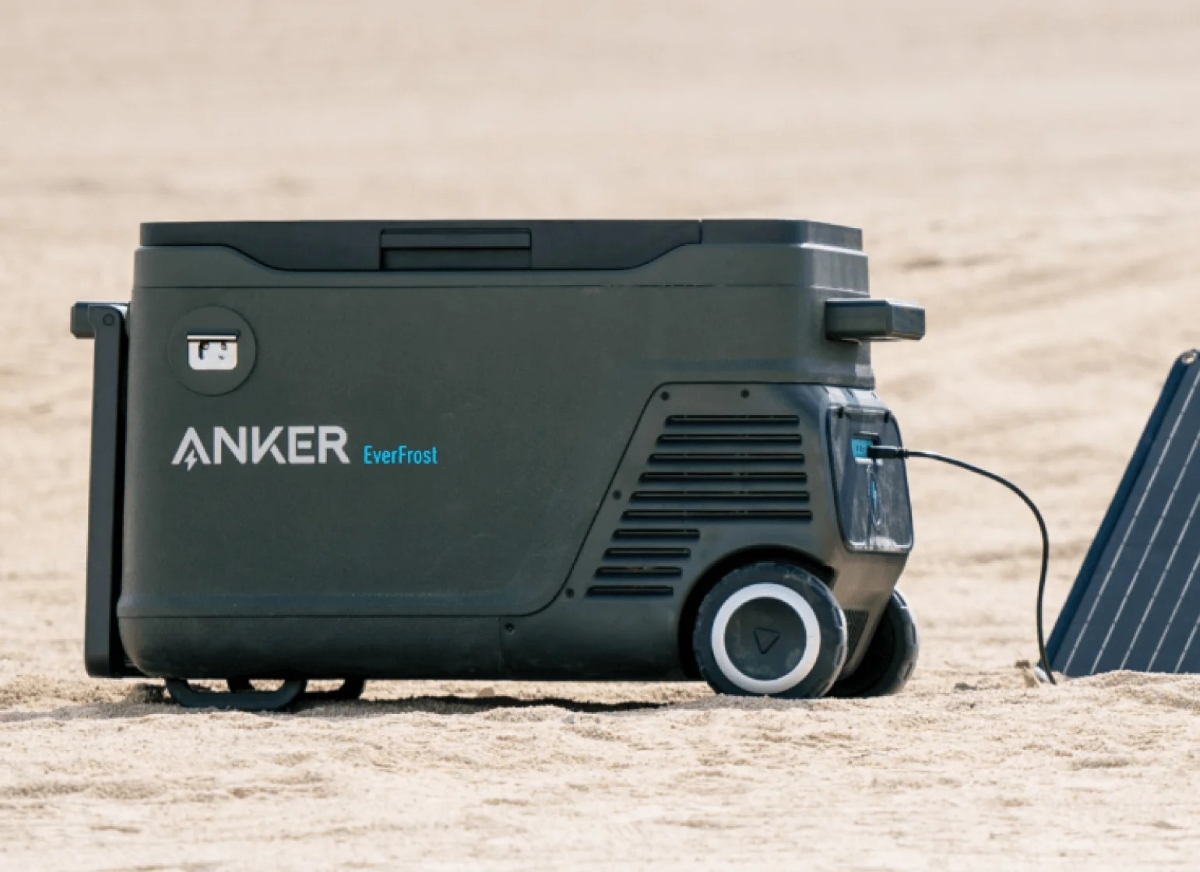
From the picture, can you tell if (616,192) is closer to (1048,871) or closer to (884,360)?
(884,360)

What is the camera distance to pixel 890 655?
6172 millimetres

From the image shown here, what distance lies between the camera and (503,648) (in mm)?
5516

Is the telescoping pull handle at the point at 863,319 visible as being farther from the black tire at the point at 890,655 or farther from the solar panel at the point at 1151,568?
the solar panel at the point at 1151,568

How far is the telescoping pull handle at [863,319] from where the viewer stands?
5.59m

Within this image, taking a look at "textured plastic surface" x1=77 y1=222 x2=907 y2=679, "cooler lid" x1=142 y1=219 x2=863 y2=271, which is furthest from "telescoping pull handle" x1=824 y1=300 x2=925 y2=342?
"cooler lid" x1=142 y1=219 x2=863 y2=271

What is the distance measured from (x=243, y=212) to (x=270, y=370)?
727 inches

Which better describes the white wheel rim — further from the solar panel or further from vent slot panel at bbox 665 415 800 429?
the solar panel

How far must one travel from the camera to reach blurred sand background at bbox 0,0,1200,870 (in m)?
4.21

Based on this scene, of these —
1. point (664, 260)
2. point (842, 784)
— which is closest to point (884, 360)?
point (664, 260)

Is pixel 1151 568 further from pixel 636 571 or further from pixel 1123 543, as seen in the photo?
pixel 636 571

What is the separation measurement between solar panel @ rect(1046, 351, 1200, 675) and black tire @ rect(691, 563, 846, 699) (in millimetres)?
1258

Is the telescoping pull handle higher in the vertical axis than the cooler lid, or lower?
lower

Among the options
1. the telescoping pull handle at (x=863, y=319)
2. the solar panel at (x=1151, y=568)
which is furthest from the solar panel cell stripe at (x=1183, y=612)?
the telescoping pull handle at (x=863, y=319)

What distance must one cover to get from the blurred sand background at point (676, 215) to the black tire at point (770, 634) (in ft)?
0.42
